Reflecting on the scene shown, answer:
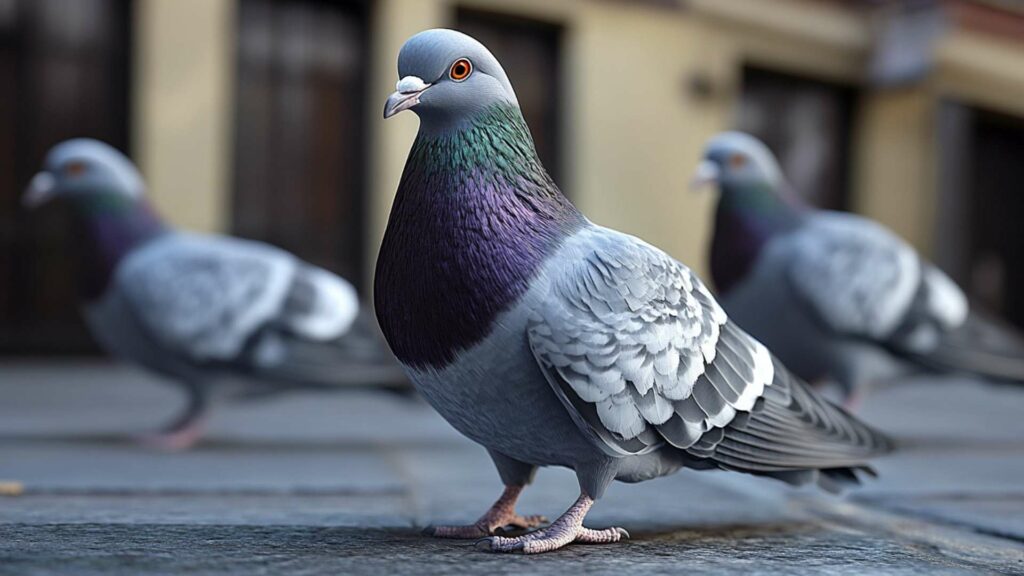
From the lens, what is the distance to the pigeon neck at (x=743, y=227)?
4.08 meters

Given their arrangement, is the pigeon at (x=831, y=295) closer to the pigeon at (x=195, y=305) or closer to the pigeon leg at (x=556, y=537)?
the pigeon at (x=195, y=305)

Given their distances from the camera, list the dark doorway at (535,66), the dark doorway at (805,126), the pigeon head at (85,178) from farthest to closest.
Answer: the dark doorway at (805,126) → the dark doorway at (535,66) → the pigeon head at (85,178)

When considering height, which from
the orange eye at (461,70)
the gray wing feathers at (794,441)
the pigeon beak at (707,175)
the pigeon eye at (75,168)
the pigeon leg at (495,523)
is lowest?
the pigeon leg at (495,523)

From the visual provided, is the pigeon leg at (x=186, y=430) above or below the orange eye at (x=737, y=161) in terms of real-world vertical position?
below

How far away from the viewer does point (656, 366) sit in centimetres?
178

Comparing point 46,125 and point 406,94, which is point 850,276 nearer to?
point 406,94

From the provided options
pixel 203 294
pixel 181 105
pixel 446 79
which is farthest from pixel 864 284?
pixel 181 105

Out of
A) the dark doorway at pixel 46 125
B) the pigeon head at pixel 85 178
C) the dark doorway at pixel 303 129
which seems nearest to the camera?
the pigeon head at pixel 85 178

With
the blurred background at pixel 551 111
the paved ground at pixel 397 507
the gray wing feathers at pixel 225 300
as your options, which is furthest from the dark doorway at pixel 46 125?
the gray wing feathers at pixel 225 300

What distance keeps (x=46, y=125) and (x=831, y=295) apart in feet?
18.1

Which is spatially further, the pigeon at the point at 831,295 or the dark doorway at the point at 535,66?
the dark doorway at the point at 535,66

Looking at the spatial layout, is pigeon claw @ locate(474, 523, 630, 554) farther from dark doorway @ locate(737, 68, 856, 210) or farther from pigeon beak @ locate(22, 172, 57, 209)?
dark doorway @ locate(737, 68, 856, 210)

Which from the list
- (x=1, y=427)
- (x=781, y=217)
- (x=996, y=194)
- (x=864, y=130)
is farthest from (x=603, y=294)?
(x=996, y=194)

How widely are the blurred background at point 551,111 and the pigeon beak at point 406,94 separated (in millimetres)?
5170
